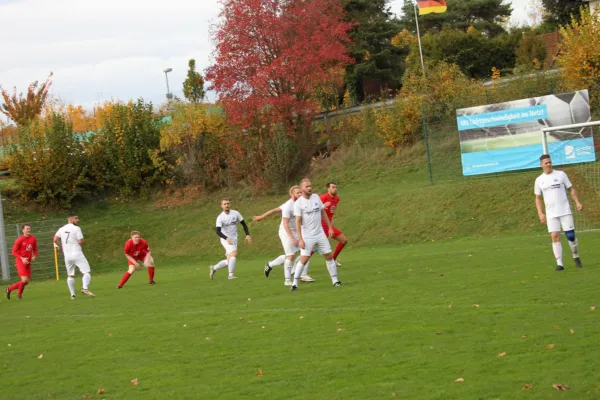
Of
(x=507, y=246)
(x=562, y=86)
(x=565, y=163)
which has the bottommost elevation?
(x=507, y=246)

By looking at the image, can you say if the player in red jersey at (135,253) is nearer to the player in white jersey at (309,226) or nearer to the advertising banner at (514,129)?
the player in white jersey at (309,226)

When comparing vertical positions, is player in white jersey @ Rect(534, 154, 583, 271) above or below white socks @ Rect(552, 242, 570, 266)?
above

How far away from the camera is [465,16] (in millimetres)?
62125

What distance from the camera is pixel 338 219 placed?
33375 mm

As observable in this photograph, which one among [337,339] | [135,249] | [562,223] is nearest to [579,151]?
[562,223]

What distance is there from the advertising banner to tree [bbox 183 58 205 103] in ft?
96.5

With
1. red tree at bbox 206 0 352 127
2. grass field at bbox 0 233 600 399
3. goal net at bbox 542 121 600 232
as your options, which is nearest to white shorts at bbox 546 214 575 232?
grass field at bbox 0 233 600 399

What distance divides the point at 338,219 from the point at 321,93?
14118 mm

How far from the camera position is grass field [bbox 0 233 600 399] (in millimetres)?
7875

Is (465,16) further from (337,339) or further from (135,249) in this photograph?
(337,339)

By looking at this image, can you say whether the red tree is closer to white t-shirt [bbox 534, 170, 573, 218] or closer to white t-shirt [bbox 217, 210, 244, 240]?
white t-shirt [bbox 217, 210, 244, 240]

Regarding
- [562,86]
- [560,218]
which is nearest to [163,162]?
[562,86]

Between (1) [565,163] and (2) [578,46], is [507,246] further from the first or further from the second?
(2) [578,46]

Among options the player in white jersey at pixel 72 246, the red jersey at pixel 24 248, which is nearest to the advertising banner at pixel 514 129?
the player in white jersey at pixel 72 246
